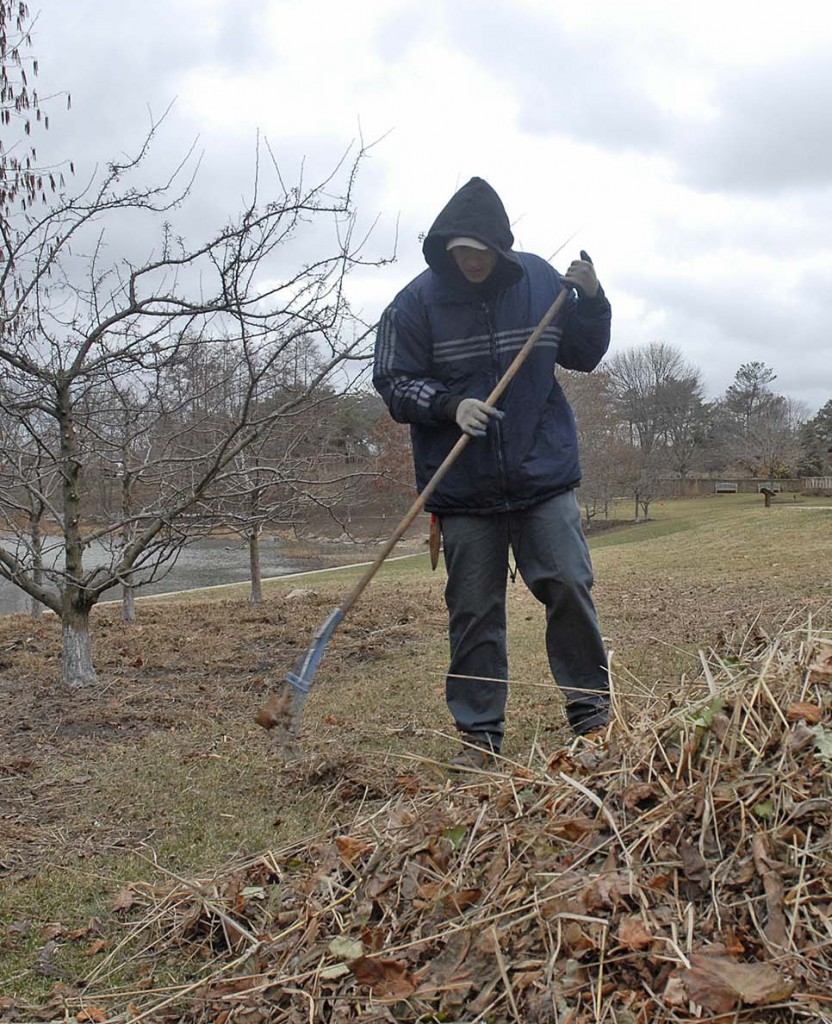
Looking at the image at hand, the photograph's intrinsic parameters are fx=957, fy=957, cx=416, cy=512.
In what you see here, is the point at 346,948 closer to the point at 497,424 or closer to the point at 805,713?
the point at 805,713

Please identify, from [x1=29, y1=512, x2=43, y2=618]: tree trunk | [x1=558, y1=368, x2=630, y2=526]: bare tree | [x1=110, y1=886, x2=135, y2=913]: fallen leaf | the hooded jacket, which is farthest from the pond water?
[x1=110, y1=886, x2=135, y2=913]: fallen leaf

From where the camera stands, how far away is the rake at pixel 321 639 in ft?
10.4

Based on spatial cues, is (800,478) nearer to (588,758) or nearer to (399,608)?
(399,608)

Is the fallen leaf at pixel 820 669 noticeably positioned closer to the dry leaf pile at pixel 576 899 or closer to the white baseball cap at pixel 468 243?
the dry leaf pile at pixel 576 899

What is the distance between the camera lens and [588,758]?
8.22 ft

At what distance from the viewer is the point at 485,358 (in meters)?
3.52

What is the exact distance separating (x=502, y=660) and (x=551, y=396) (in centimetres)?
100

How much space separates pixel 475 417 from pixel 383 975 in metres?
1.80

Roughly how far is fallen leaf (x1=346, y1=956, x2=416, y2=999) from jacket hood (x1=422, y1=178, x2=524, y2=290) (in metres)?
2.33

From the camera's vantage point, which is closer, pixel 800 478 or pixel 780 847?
pixel 780 847

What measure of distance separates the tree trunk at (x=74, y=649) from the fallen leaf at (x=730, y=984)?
426cm

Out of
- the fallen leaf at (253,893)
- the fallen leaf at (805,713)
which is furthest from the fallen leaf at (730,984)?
the fallen leaf at (253,893)

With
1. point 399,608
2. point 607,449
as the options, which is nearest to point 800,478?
point 607,449

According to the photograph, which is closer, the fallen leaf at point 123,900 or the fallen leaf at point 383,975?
the fallen leaf at point 383,975
